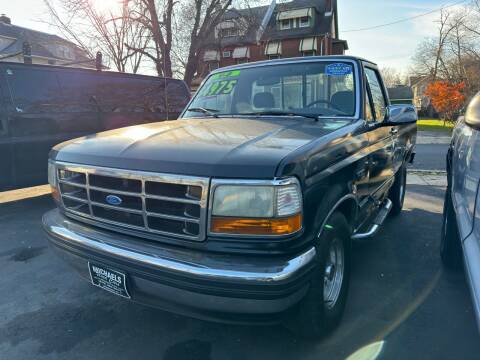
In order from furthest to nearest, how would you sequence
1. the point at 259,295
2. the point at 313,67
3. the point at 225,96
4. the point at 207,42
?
1. the point at 207,42
2. the point at 225,96
3. the point at 313,67
4. the point at 259,295

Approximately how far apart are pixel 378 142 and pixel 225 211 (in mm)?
2049

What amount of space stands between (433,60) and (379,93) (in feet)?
167

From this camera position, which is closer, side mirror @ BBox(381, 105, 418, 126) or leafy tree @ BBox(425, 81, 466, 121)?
side mirror @ BBox(381, 105, 418, 126)

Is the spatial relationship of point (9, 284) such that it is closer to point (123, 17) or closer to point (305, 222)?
point (305, 222)

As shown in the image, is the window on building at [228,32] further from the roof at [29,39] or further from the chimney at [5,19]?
the chimney at [5,19]

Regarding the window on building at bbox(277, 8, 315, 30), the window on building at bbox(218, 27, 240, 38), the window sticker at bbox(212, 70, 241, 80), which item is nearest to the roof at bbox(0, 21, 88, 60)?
the window on building at bbox(218, 27, 240, 38)

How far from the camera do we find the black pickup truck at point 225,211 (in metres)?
1.92

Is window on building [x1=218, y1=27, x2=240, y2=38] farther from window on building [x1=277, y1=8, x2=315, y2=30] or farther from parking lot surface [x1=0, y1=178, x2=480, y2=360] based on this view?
parking lot surface [x1=0, y1=178, x2=480, y2=360]

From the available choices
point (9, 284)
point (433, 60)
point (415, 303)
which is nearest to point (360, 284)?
point (415, 303)

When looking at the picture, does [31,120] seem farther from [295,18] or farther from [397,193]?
[295,18]

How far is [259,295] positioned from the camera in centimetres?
187

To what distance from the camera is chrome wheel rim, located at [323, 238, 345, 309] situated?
8.37ft

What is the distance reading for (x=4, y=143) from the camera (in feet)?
17.5

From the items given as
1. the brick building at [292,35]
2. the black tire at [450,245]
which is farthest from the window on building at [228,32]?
the black tire at [450,245]
